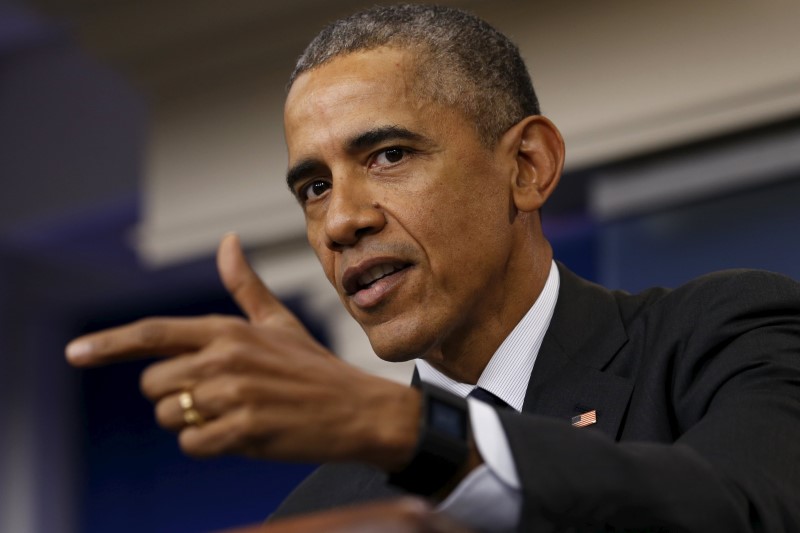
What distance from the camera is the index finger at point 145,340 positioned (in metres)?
0.90

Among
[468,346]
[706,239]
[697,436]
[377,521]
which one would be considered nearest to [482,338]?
[468,346]

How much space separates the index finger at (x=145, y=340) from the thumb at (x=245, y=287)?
0.80ft

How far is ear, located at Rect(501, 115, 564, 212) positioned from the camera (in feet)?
6.05

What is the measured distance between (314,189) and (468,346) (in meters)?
0.32

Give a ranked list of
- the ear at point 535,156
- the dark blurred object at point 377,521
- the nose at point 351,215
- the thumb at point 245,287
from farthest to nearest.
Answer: the ear at point 535,156
the nose at point 351,215
the thumb at point 245,287
the dark blurred object at point 377,521

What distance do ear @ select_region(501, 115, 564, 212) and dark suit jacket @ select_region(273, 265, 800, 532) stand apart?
0.13 m

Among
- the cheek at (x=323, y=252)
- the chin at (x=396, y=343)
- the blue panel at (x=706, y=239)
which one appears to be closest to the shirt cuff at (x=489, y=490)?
the chin at (x=396, y=343)

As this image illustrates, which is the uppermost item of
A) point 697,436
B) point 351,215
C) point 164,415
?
point 351,215

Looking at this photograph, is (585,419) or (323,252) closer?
(585,419)

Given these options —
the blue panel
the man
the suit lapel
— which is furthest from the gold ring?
the blue panel

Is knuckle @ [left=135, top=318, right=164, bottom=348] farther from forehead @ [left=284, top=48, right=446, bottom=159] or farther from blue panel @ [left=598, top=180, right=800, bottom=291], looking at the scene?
blue panel @ [left=598, top=180, right=800, bottom=291]

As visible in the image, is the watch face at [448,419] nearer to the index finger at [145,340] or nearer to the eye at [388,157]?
the index finger at [145,340]

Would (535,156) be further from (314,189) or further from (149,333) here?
(149,333)

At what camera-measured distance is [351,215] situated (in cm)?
163
